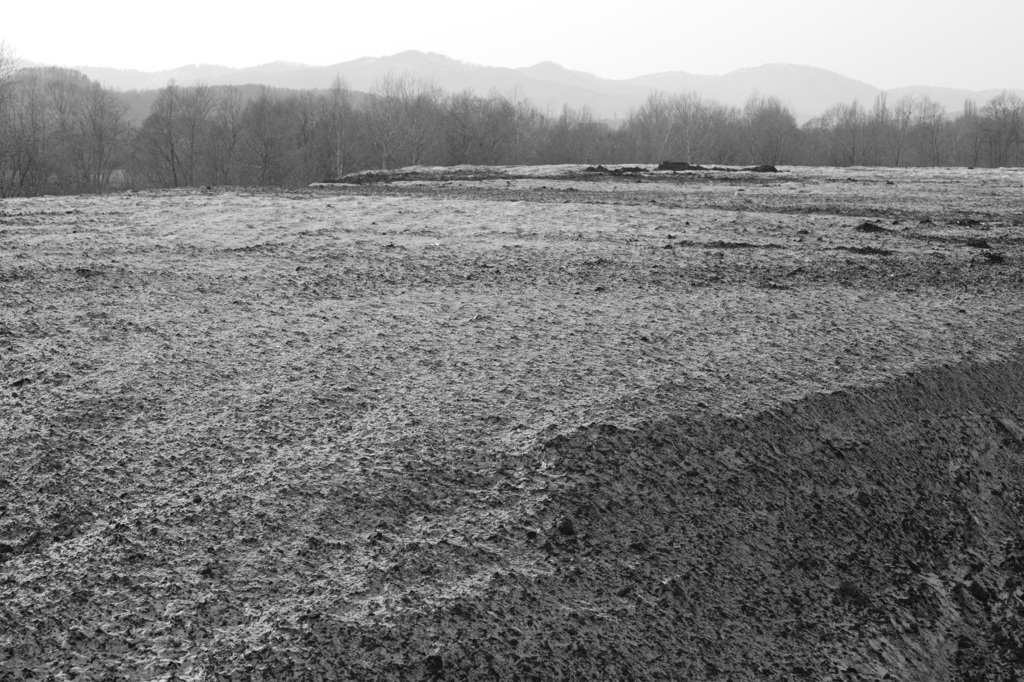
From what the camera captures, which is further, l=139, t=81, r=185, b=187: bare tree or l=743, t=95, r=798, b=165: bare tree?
l=743, t=95, r=798, b=165: bare tree

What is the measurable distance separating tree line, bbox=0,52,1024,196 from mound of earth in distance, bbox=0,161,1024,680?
37282mm

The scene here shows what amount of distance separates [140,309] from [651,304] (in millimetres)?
2959

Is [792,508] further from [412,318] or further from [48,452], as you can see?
[48,452]

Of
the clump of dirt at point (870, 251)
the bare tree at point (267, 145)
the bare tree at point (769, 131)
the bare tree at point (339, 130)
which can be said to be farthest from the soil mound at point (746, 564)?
the bare tree at point (769, 131)

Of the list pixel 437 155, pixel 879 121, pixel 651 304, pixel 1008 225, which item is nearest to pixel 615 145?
pixel 437 155

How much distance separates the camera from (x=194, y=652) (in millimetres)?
2027

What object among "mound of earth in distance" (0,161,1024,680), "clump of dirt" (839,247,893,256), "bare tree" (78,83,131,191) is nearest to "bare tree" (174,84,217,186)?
"bare tree" (78,83,131,191)

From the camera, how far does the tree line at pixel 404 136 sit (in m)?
43.5

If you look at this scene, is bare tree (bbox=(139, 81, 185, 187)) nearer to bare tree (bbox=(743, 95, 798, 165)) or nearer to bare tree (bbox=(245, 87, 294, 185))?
bare tree (bbox=(245, 87, 294, 185))

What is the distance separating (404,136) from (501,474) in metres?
44.5

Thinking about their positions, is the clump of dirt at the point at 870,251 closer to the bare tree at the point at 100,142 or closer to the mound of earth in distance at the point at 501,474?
the mound of earth in distance at the point at 501,474

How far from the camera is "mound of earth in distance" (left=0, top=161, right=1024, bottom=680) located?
→ 2189 millimetres

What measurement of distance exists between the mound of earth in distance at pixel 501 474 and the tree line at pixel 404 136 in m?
37.3

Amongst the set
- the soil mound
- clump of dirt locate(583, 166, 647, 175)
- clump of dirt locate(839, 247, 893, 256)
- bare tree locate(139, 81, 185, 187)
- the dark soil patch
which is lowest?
the soil mound
